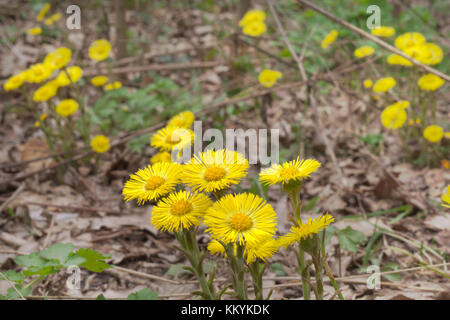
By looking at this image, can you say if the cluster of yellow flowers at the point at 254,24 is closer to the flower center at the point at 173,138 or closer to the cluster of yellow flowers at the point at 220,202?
the flower center at the point at 173,138

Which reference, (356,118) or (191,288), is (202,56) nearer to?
(356,118)

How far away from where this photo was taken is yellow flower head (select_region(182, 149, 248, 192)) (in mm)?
954

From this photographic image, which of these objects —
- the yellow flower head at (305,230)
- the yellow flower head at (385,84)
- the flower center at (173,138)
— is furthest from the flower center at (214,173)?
the yellow flower head at (385,84)

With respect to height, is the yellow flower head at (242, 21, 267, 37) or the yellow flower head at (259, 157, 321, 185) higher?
the yellow flower head at (242, 21, 267, 37)

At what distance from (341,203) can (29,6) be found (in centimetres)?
531

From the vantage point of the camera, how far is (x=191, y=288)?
1561mm

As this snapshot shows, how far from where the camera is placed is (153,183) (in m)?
1.02

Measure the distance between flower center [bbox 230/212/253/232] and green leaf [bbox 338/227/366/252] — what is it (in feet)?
2.58

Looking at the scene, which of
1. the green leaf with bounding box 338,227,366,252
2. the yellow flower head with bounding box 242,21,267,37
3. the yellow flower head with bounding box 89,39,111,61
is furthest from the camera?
the yellow flower head with bounding box 242,21,267,37

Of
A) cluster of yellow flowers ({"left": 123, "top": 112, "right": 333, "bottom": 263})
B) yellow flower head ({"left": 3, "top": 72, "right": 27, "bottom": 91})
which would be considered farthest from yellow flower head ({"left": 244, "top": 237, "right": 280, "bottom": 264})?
yellow flower head ({"left": 3, "top": 72, "right": 27, "bottom": 91})

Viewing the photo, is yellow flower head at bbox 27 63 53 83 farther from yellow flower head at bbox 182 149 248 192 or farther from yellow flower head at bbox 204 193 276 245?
yellow flower head at bbox 204 193 276 245

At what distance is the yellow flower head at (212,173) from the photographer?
3.13ft

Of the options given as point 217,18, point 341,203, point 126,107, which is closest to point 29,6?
point 217,18

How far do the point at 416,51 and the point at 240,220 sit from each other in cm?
181
